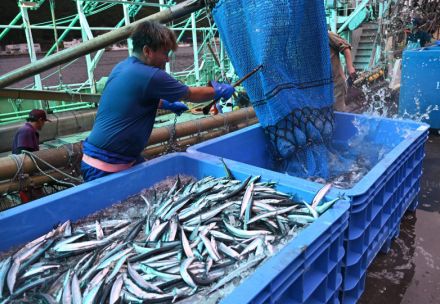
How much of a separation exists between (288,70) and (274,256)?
116 inches

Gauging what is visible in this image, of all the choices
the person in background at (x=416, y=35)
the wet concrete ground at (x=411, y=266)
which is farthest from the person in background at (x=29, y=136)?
the person in background at (x=416, y=35)

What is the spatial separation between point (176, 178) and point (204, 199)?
2.36 ft

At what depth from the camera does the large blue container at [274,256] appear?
1716 mm

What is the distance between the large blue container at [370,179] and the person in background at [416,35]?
10585 mm

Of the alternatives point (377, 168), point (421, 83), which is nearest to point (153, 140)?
point (377, 168)

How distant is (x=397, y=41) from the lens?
1532 centimetres

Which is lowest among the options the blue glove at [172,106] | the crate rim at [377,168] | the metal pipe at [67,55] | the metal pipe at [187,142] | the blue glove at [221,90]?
the metal pipe at [187,142]

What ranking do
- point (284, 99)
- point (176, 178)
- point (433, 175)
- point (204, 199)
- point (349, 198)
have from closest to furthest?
point (349, 198) < point (204, 199) < point (176, 178) < point (284, 99) < point (433, 175)

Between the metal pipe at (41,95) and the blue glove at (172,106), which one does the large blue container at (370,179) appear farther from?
the metal pipe at (41,95)

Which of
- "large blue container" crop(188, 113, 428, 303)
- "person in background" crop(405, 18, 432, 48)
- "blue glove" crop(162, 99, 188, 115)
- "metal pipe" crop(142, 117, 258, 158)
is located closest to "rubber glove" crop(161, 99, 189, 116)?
"blue glove" crop(162, 99, 188, 115)

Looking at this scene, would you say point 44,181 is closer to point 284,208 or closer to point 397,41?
point 284,208

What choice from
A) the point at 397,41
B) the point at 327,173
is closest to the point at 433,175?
the point at 327,173

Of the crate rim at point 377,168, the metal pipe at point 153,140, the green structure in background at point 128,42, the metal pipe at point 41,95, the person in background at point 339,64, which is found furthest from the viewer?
the green structure in background at point 128,42

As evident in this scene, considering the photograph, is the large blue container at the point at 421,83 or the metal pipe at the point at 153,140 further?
the large blue container at the point at 421,83
